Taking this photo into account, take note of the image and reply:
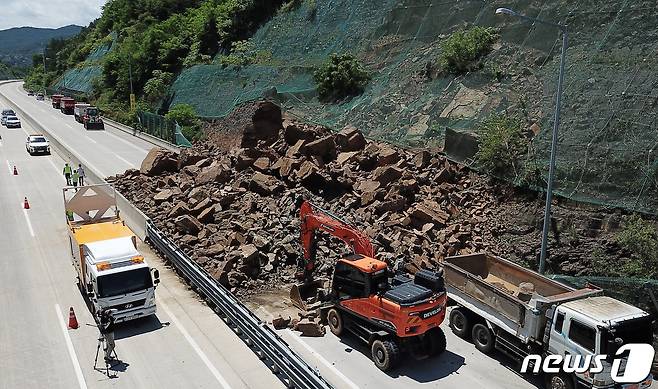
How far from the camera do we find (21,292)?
17.6 m

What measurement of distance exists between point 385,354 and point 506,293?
10.9 ft

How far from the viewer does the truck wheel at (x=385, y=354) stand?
12.9 metres

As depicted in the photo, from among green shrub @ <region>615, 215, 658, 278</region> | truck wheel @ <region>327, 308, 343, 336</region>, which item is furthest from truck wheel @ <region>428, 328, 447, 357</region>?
green shrub @ <region>615, 215, 658, 278</region>

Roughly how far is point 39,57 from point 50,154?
13973 centimetres

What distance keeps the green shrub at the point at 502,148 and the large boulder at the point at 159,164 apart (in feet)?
54.8

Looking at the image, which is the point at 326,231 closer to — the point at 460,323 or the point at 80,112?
the point at 460,323

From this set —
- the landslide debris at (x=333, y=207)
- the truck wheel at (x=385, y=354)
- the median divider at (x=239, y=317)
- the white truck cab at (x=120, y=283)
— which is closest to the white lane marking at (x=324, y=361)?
the truck wheel at (x=385, y=354)

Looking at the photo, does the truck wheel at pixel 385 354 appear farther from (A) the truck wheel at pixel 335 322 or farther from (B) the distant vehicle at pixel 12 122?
(B) the distant vehicle at pixel 12 122

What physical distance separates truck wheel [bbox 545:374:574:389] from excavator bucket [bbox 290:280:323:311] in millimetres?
7052

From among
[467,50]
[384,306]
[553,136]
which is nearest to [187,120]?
[467,50]

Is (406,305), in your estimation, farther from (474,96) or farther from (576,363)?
(474,96)

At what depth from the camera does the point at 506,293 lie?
13.4 m

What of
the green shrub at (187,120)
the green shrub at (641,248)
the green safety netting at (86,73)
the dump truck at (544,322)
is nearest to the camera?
the dump truck at (544,322)

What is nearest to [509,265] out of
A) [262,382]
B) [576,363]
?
[576,363]
